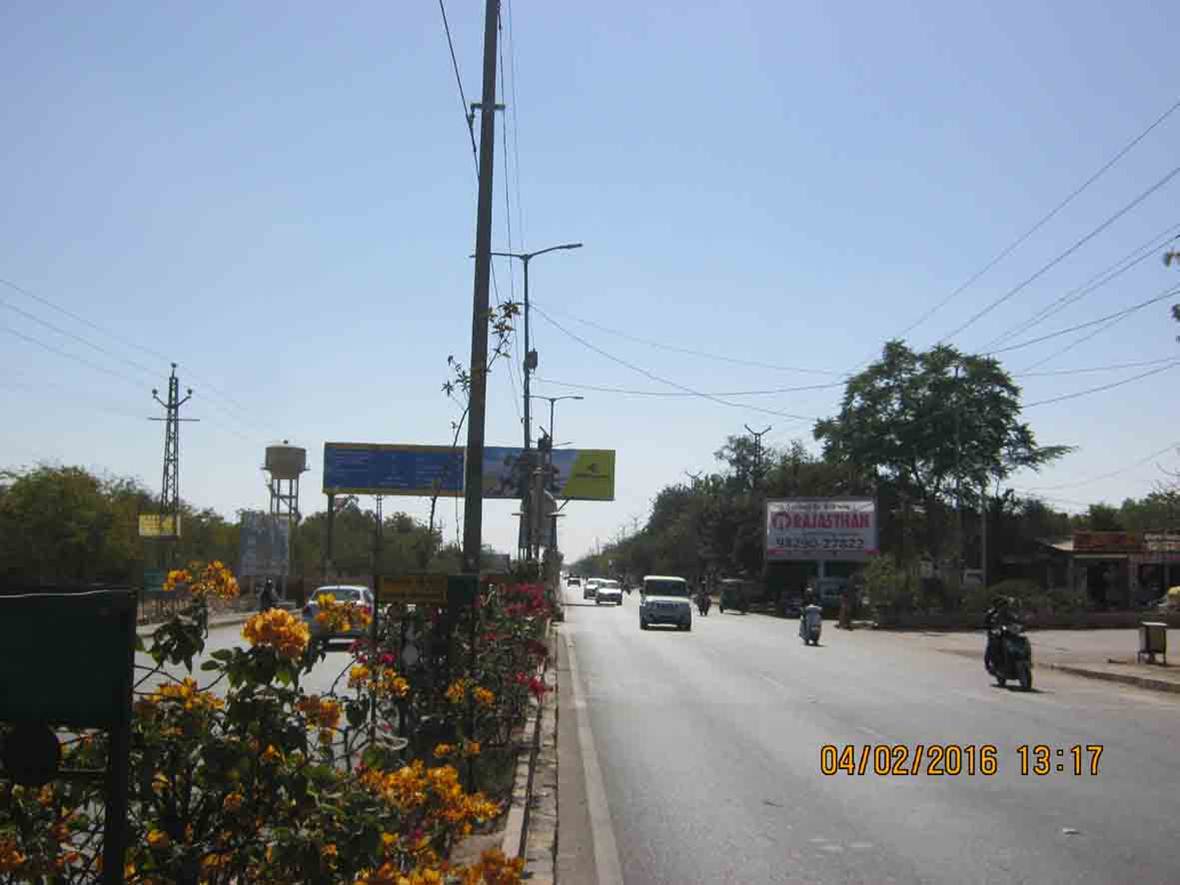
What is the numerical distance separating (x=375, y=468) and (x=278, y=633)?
56831 mm

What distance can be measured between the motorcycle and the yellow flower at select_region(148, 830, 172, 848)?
65.1ft

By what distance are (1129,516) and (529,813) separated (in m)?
80.2

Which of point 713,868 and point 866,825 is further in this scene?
point 866,825

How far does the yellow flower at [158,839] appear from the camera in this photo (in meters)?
3.62

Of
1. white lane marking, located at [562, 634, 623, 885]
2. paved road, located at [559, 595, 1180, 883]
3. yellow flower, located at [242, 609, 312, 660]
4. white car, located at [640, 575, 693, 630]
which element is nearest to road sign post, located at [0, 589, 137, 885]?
yellow flower, located at [242, 609, 312, 660]

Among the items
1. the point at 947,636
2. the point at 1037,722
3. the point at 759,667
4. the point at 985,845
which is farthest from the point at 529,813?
the point at 947,636

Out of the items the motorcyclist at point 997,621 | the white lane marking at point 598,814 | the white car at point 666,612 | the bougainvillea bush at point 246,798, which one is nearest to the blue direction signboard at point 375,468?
the white car at point 666,612

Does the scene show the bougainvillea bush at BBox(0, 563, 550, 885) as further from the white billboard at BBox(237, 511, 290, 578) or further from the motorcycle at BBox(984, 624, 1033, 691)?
the white billboard at BBox(237, 511, 290, 578)

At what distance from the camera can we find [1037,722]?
16.0 metres

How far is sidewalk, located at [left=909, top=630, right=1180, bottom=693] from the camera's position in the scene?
24.1 metres

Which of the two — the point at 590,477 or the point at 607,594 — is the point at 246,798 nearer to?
the point at 590,477

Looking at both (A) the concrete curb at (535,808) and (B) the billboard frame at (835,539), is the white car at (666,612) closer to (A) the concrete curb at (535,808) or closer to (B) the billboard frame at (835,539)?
(B) the billboard frame at (835,539)

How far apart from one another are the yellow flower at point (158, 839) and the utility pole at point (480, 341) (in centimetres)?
971

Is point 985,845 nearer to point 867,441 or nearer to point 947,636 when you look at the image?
point 947,636
